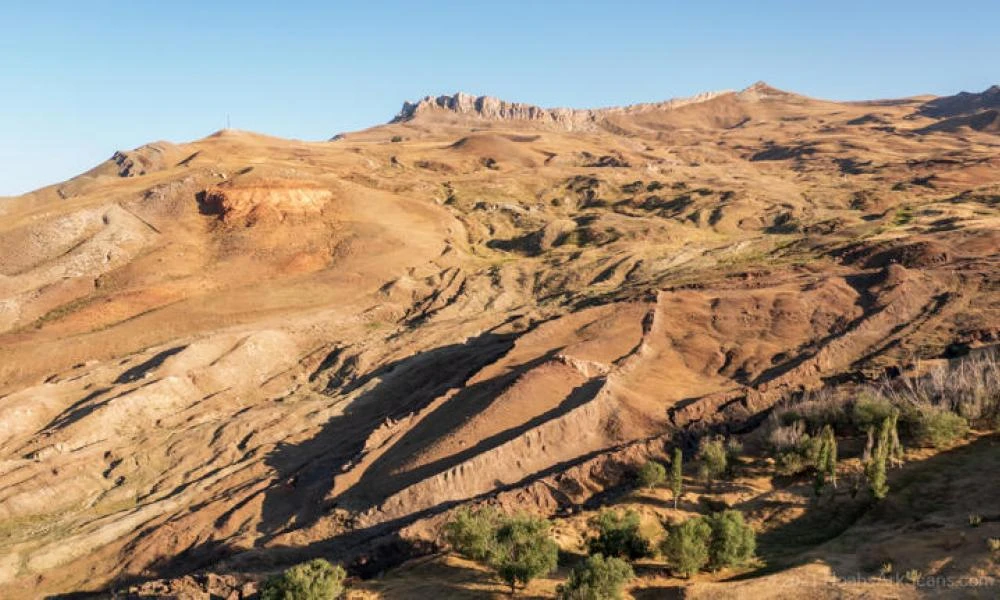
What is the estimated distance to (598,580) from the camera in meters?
14.0

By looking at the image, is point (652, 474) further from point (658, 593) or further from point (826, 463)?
point (826, 463)

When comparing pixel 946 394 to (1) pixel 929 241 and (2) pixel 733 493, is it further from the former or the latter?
(1) pixel 929 241

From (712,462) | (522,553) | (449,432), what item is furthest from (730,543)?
(449,432)

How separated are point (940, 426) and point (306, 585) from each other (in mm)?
17331

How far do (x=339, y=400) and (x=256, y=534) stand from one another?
10035 millimetres

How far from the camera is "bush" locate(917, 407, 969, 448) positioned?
19359mm

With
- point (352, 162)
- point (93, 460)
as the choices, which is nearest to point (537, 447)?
Answer: point (93, 460)

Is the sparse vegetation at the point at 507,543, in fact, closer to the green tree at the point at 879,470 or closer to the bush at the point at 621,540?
the bush at the point at 621,540

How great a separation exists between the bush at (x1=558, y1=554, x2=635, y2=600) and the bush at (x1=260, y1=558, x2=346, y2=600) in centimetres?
499

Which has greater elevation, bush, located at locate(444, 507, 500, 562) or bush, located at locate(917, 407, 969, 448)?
bush, located at locate(917, 407, 969, 448)

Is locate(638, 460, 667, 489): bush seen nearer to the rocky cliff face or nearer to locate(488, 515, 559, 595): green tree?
locate(488, 515, 559, 595): green tree

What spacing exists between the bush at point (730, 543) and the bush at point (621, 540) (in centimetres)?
163

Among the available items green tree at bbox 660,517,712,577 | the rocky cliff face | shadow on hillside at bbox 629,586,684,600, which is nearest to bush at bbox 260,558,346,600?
shadow on hillside at bbox 629,586,684,600

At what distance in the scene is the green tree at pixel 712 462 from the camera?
19.8 m
